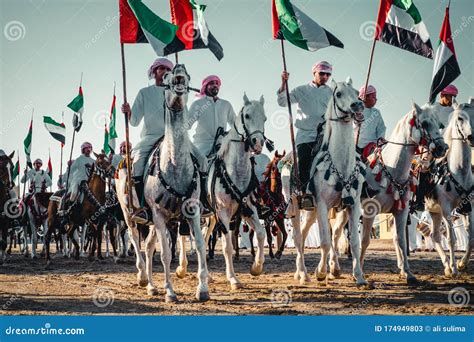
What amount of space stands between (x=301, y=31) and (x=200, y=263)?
5.38 meters

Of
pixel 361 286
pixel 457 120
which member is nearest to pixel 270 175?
pixel 457 120

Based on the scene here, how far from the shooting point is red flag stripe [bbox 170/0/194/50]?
13508 millimetres

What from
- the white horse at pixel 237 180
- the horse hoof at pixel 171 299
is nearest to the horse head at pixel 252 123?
the white horse at pixel 237 180

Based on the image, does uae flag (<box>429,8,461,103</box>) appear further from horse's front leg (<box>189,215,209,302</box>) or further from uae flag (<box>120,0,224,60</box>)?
horse's front leg (<box>189,215,209,302</box>)

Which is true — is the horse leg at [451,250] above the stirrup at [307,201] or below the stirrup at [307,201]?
below

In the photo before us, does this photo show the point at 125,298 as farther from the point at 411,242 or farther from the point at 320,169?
the point at 411,242

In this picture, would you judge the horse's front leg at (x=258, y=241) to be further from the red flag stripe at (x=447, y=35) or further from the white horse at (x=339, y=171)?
the red flag stripe at (x=447, y=35)

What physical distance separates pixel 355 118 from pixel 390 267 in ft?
20.1

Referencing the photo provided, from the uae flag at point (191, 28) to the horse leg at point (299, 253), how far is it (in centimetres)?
375

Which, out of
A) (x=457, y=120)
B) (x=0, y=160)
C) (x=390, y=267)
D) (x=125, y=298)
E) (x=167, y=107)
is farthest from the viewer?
(x=0, y=160)

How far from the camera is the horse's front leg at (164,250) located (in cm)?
1016

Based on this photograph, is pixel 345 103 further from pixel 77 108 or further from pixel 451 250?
pixel 77 108

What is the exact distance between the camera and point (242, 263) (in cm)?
1844

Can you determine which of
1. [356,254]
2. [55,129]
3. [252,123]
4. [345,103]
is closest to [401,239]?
[356,254]
